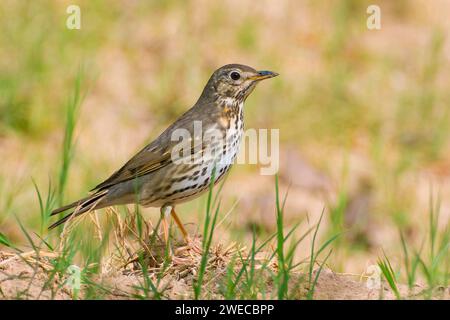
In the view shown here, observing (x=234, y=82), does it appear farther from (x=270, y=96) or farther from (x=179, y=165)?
(x=270, y=96)

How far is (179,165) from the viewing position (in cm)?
521

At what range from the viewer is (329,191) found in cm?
820

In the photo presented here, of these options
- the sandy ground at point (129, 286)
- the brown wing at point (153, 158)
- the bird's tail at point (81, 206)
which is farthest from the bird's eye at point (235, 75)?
the sandy ground at point (129, 286)

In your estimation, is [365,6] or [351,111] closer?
[351,111]

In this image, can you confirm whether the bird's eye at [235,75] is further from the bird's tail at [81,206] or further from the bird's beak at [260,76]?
the bird's tail at [81,206]

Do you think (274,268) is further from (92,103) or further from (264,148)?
(92,103)

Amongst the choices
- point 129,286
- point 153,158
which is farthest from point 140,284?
point 153,158

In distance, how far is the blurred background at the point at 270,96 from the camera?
25.8ft

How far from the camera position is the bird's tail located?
16.1 feet

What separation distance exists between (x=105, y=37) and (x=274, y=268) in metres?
5.39

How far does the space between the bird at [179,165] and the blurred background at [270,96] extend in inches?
62.3

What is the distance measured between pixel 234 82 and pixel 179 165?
748mm

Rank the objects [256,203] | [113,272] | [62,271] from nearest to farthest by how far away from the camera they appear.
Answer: [62,271]
[113,272]
[256,203]
